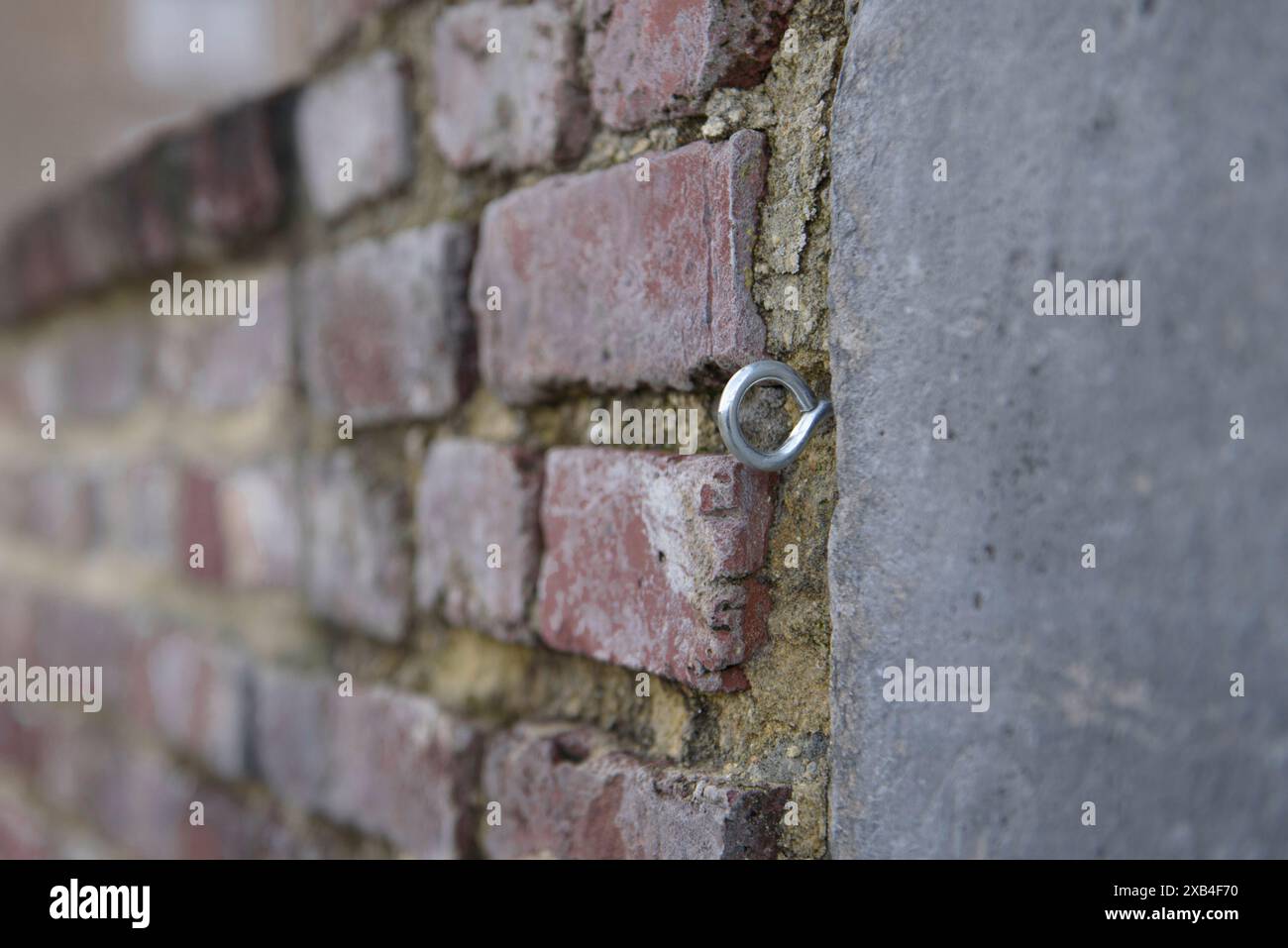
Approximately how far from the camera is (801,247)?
531 mm

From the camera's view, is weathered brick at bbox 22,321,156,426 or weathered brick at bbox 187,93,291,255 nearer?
weathered brick at bbox 187,93,291,255

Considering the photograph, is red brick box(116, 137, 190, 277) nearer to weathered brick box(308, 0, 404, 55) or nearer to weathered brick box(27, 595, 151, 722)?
weathered brick box(308, 0, 404, 55)

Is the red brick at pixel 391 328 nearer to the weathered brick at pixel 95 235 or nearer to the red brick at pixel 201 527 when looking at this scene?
the red brick at pixel 201 527

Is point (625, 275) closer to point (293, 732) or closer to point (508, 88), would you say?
point (508, 88)

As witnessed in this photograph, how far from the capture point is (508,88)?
68cm

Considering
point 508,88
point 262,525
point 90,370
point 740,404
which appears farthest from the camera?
point 90,370

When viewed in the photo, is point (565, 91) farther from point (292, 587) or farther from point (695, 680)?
point (292, 587)

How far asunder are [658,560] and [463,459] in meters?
0.20

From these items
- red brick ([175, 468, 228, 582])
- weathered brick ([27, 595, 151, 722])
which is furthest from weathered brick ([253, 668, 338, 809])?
weathered brick ([27, 595, 151, 722])

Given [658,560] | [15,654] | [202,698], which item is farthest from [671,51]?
[15,654]

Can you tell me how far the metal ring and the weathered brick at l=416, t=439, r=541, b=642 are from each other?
0.58ft

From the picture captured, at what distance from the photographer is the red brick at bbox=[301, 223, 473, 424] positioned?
2.36 ft

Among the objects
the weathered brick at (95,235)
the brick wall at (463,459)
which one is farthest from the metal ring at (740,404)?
the weathered brick at (95,235)

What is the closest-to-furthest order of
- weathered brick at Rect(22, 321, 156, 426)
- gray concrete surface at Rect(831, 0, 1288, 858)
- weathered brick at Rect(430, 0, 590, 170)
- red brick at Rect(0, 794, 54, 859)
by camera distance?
gray concrete surface at Rect(831, 0, 1288, 858) → weathered brick at Rect(430, 0, 590, 170) → weathered brick at Rect(22, 321, 156, 426) → red brick at Rect(0, 794, 54, 859)
